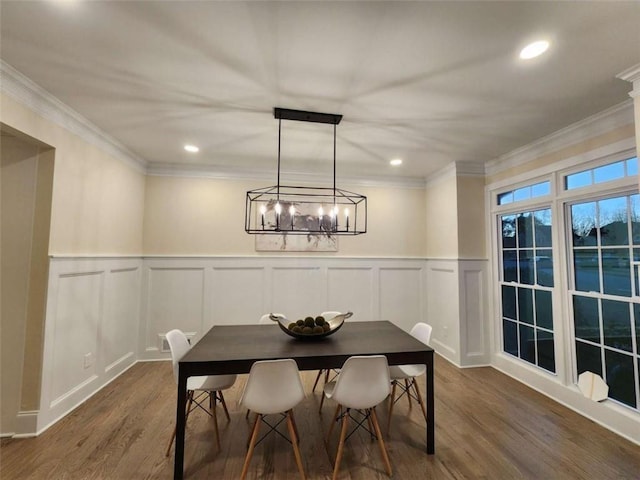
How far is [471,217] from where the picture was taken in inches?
153

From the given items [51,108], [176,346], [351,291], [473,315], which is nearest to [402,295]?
[351,291]

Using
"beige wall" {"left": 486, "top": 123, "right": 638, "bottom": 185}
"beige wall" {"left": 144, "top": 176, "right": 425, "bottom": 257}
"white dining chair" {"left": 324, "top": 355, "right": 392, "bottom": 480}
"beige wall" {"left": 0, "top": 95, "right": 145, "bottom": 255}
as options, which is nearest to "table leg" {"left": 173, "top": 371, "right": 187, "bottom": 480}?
"white dining chair" {"left": 324, "top": 355, "right": 392, "bottom": 480}

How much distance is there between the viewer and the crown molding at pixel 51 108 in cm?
199

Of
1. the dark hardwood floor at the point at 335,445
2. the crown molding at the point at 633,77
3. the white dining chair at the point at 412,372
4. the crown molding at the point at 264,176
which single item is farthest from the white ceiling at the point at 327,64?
the dark hardwood floor at the point at 335,445

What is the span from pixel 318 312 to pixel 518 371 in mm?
2531

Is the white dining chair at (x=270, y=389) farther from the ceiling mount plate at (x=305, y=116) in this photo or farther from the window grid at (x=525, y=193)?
the window grid at (x=525, y=193)

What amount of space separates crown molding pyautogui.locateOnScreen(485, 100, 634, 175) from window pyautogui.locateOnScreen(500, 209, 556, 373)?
0.63m

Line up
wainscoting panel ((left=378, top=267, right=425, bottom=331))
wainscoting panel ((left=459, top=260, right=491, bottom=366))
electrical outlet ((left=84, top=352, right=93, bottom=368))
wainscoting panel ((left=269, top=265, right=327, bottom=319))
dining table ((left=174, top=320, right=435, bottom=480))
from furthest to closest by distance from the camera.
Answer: wainscoting panel ((left=378, top=267, right=425, bottom=331)) → wainscoting panel ((left=269, top=265, right=327, bottom=319)) → wainscoting panel ((left=459, top=260, right=491, bottom=366)) → electrical outlet ((left=84, top=352, right=93, bottom=368)) → dining table ((left=174, top=320, right=435, bottom=480))

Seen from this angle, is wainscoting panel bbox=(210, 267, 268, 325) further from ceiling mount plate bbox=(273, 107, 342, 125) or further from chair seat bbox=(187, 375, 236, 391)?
ceiling mount plate bbox=(273, 107, 342, 125)

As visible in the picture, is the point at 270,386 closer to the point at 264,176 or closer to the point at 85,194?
the point at 85,194

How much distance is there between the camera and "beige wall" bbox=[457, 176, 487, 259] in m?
3.84

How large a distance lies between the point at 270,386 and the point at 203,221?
292 centimetres

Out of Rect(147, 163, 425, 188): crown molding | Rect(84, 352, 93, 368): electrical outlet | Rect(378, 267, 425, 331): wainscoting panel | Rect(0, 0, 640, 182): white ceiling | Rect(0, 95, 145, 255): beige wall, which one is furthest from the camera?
Rect(378, 267, 425, 331): wainscoting panel

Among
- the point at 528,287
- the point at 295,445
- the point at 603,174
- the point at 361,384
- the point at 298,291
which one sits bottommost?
the point at 295,445
